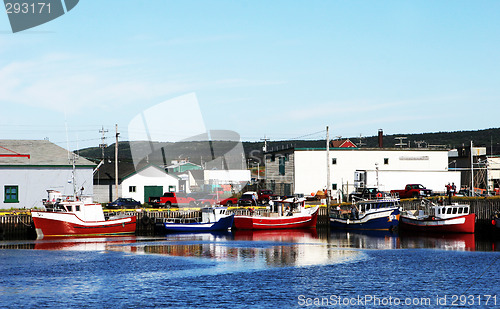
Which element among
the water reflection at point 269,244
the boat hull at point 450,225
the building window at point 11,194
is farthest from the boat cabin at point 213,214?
the boat hull at point 450,225

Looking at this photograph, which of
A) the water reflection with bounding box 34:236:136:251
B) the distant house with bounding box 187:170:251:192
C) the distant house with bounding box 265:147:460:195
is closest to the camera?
the water reflection with bounding box 34:236:136:251

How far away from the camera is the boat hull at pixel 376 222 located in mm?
65062

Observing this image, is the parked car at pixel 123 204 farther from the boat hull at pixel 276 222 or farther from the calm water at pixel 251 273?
the boat hull at pixel 276 222

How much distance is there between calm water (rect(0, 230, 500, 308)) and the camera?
98.2 feet

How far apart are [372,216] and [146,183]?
2910 cm

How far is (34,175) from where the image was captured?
6450 cm

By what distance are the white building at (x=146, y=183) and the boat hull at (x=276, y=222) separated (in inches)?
602

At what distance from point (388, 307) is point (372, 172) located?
5014cm

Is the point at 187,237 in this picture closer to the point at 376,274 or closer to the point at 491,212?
the point at 376,274

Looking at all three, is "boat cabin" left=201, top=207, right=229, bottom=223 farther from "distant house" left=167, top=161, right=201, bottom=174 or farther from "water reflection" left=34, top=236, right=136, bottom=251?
"distant house" left=167, top=161, right=201, bottom=174

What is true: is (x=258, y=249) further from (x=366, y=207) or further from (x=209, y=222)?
(x=366, y=207)

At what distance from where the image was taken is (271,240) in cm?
5631

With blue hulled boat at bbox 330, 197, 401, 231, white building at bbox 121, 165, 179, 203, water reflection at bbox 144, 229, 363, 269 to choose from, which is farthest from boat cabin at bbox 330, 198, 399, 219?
white building at bbox 121, 165, 179, 203

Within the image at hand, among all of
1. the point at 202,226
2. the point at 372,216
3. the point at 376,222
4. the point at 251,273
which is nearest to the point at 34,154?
the point at 202,226
